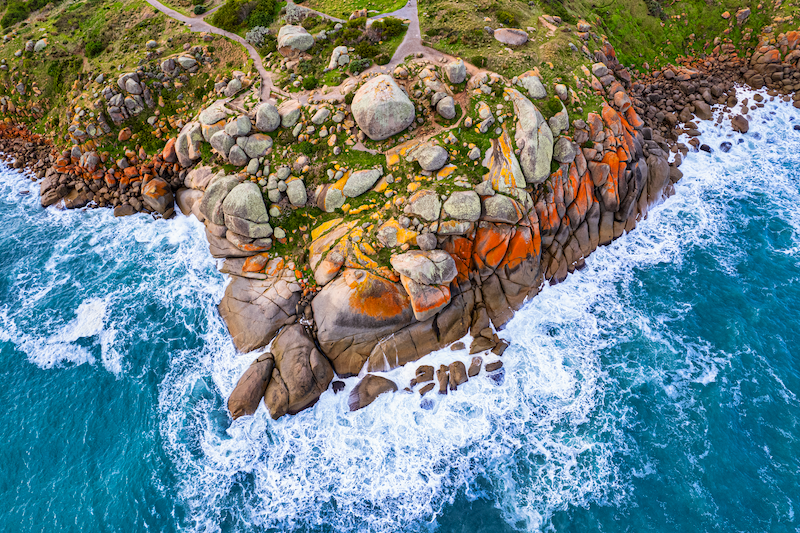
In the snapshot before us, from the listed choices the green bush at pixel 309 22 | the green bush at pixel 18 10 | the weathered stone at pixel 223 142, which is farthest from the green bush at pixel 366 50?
Answer: the green bush at pixel 18 10

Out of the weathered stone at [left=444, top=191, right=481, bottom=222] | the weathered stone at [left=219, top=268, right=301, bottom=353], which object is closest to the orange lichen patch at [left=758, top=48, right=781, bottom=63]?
the weathered stone at [left=444, top=191, right=481, bottom=222]

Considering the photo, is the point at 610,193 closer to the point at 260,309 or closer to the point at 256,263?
the point at 256,263

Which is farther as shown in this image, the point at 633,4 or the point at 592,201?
the point at 633,4

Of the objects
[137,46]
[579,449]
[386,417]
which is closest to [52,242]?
[137,46]

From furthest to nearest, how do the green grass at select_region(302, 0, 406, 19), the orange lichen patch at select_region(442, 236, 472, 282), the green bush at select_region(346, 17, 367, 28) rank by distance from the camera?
the green grass at select_region(302, 0, 406, 19), the green bush at select_region(346, 17, 367, 28), the orange lichen patch at select_region(442, 236, 472, 282)

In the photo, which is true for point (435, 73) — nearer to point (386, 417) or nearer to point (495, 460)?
point (386, 417)

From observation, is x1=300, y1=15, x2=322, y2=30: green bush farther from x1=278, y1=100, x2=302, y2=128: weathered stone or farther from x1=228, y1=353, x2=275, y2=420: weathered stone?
x1=228, y1=353, x2=275, y2=420: weathered stone

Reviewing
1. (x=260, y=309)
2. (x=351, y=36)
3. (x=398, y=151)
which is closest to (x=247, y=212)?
(x=260, y=309)
